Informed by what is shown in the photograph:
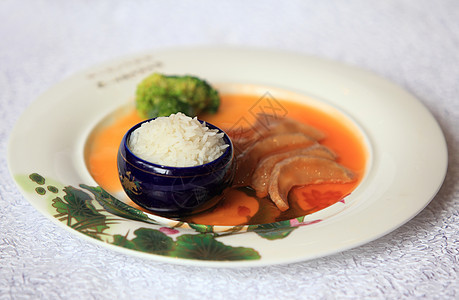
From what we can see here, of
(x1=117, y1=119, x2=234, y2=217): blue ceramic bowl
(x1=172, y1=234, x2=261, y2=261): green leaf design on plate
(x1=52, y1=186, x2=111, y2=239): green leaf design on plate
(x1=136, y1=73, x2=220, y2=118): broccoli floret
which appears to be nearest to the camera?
(x1=172, y1=234, x2=261, y2=261): green leaf design on plate

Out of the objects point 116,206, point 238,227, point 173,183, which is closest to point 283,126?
point 238,227

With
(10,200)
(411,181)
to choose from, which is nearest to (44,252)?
(10,200)

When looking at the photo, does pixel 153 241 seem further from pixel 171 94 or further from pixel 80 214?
pixel 171 94

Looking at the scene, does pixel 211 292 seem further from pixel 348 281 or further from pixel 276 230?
pixel 348 281

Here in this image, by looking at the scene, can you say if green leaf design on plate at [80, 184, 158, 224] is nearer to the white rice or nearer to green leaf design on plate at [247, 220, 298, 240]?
the white rice

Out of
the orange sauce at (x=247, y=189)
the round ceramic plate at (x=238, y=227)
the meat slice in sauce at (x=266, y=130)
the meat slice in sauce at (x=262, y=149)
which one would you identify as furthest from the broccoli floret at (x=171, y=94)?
the meat slice in sauce at (x=262, y=149)

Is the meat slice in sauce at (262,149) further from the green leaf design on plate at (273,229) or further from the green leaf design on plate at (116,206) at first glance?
the green leaf design on plate at (116,206)

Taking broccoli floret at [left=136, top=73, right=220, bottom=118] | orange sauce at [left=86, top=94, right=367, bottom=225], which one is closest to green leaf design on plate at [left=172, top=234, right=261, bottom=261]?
orange sauce at [left=86, top=94, right=367, bottom=225]
